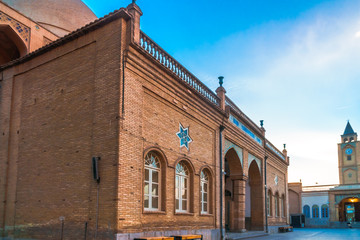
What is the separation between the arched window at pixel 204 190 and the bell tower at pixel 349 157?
6375 centimetres

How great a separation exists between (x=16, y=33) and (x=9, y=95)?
2.72m

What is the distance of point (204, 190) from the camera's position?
15.5m

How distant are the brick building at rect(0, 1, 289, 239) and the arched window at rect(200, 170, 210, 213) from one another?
42 mm

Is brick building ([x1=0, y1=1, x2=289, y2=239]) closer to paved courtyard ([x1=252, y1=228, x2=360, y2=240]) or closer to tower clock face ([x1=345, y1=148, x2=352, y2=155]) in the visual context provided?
paved courtyard ([x1=252, y1=228, x2=360, y2=240])

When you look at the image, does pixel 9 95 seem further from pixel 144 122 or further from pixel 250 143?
pixel 250 143

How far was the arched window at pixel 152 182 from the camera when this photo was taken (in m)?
11.5

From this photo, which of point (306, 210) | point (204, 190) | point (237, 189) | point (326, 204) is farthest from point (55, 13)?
point (306, 210)

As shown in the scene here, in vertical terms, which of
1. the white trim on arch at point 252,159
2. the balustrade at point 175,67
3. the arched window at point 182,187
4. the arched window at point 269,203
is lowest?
the arched window at point 269,203

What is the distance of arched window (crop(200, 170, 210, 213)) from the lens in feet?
49.7

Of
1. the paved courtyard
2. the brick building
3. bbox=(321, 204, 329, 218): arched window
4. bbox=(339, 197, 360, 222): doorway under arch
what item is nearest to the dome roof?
the brick building

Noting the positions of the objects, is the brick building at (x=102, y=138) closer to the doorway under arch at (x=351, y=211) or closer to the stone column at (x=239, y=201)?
the stone column at (x=239, y=201)

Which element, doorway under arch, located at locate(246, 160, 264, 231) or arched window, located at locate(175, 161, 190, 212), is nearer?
arched window, located at locate(175, 161, 190, 212)

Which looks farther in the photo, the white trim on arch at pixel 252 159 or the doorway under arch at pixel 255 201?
the doorway under arch at pixel 255 201

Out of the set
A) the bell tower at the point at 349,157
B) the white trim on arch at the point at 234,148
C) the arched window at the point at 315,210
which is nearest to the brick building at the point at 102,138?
the white trim on arch at the point at 234,148
